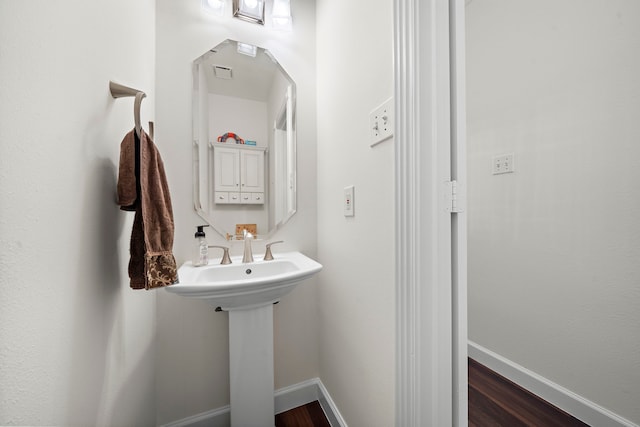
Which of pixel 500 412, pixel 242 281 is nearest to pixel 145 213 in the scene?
pixel 242 281

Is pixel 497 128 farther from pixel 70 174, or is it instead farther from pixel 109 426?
pixel 109 426

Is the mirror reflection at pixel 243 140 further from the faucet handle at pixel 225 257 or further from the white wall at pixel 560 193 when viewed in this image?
the white wall at pixel 560 193

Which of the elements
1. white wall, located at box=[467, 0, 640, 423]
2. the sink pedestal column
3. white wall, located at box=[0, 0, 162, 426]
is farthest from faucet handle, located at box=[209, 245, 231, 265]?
white wall, located at box=[467, 0, 640, 423]

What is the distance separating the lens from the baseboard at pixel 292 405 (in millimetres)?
1120

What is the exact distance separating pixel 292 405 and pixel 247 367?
0.48m

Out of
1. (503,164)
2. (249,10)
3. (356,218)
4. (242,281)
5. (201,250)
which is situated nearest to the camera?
(242,281)

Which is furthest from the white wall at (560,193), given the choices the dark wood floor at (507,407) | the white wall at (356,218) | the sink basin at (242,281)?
the sink basin at (242,281)

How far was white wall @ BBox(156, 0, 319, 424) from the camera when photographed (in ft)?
3.59

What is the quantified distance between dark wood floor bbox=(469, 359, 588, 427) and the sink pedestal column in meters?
1.02

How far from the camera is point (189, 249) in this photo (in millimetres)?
1136

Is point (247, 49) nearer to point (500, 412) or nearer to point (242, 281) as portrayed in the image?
point (242, 281)

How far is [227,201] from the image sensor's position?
1.22 metres

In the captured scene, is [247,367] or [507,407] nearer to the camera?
[247,367]

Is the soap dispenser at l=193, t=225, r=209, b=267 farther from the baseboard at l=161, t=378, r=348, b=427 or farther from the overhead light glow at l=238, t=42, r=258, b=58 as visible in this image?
the overhead light glow at l=238, t=42, r=258, b=58
